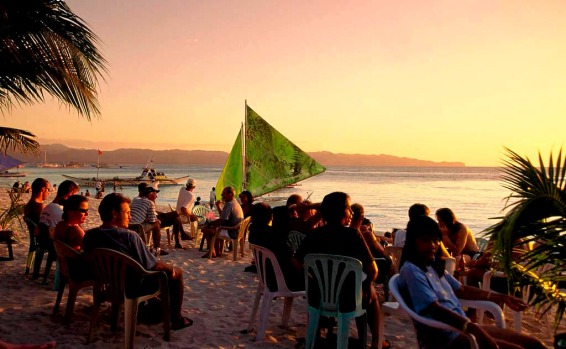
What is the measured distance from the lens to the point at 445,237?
511 cm

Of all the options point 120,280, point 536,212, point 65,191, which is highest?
point 536,212

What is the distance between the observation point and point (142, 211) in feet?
25.7

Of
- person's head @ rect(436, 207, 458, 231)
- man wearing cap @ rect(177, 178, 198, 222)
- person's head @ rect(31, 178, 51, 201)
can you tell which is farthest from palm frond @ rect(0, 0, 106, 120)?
person's head @ rect(436, 207, 458, 231)

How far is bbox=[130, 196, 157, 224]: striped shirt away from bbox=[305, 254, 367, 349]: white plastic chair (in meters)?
5.09

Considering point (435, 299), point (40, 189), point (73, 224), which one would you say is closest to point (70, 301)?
point (73, 224)

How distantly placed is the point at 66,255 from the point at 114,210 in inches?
35.3

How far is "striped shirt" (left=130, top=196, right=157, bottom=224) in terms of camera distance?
778 centimetres

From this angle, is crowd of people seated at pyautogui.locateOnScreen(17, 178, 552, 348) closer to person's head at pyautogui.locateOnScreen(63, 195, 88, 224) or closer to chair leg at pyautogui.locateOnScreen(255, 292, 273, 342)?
person's head at pyautogui.locateOnScreen(63, 195, 88, 224)

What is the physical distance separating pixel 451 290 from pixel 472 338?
0.53m

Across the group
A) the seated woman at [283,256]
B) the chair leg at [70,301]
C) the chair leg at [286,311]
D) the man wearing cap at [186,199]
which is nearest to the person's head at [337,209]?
the seated woman at [283,256]

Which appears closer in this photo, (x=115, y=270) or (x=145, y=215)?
(x=115, y=270)

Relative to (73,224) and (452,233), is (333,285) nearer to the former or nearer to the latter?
(452,233)

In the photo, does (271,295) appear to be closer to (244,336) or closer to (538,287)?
(244,336)

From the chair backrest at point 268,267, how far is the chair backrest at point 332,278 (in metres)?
0.66
